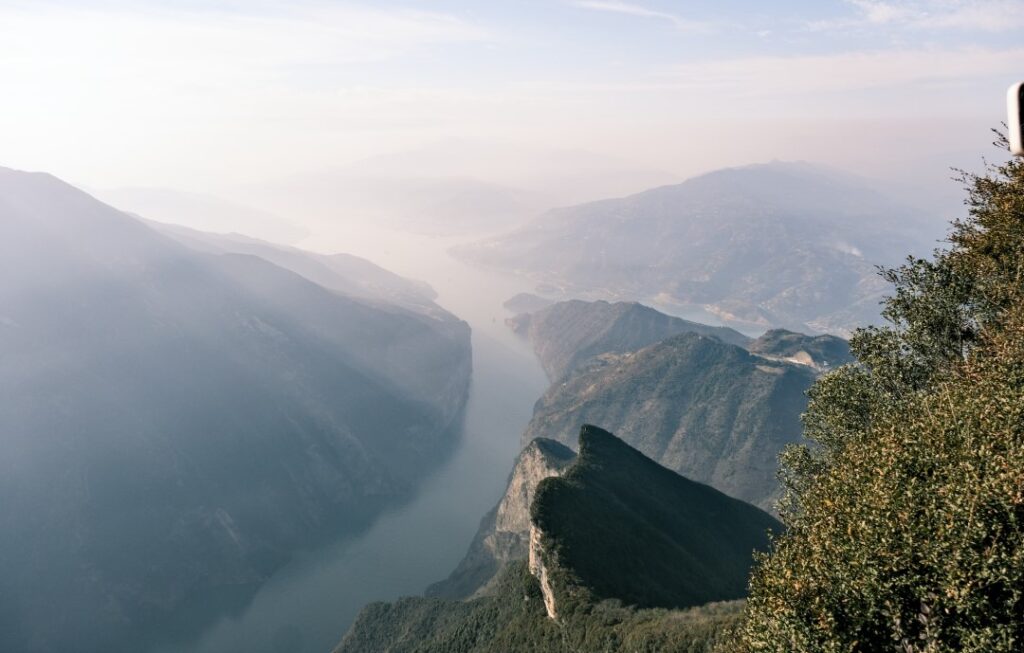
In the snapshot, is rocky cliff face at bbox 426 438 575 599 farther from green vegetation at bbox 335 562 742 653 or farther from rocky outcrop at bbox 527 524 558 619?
rocky outcrop at bbox 527 524 558 619

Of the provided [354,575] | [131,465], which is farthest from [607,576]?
[131,465]

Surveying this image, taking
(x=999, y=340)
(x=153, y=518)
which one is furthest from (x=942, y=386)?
(x=153, y=518)

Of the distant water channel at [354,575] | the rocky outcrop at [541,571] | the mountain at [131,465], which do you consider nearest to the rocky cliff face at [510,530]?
the distant water channel at [354,575]

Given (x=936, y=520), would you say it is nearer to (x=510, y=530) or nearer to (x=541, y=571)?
(x=541, y=571)

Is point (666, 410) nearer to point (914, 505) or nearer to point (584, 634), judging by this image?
point (584, 634)

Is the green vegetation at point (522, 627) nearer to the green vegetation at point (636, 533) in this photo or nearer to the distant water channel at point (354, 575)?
the green vegetation at point (636, 533)

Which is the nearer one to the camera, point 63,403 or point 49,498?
point 49,498
